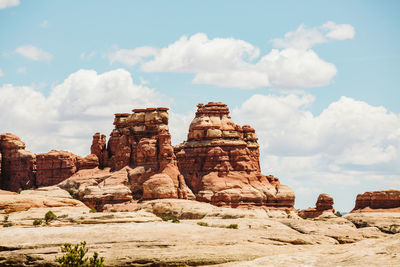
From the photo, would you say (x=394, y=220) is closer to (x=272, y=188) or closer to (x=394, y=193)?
(x=394, y=193)

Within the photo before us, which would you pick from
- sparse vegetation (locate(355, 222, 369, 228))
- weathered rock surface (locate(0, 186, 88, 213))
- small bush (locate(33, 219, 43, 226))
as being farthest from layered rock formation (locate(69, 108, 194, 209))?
small bush (locate(33, 219, 43, 226))

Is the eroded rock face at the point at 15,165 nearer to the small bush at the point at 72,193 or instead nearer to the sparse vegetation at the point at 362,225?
→ the small bush at the point at 72,193

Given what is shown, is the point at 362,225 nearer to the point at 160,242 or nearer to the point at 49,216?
the point at 160,242

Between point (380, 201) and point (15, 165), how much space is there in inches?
2594

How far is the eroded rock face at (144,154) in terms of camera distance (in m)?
107

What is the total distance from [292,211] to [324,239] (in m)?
50.7

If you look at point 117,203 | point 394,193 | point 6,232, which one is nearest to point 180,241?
point 6,232

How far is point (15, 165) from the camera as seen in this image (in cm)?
12681

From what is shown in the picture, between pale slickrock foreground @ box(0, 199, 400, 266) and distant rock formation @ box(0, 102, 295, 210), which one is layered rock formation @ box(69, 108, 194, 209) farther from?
pale slickrock foreground @ box(0, 199, 400, 266)

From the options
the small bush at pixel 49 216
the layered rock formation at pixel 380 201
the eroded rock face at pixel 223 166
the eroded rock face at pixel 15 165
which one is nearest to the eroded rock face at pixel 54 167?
the eroded rock face at pixel 15 165

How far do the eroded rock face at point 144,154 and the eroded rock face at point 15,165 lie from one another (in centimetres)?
1412

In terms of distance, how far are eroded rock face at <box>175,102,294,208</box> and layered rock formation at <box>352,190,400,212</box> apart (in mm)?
13536

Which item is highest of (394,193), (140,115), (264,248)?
(140,115)

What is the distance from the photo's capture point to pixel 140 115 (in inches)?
4611
